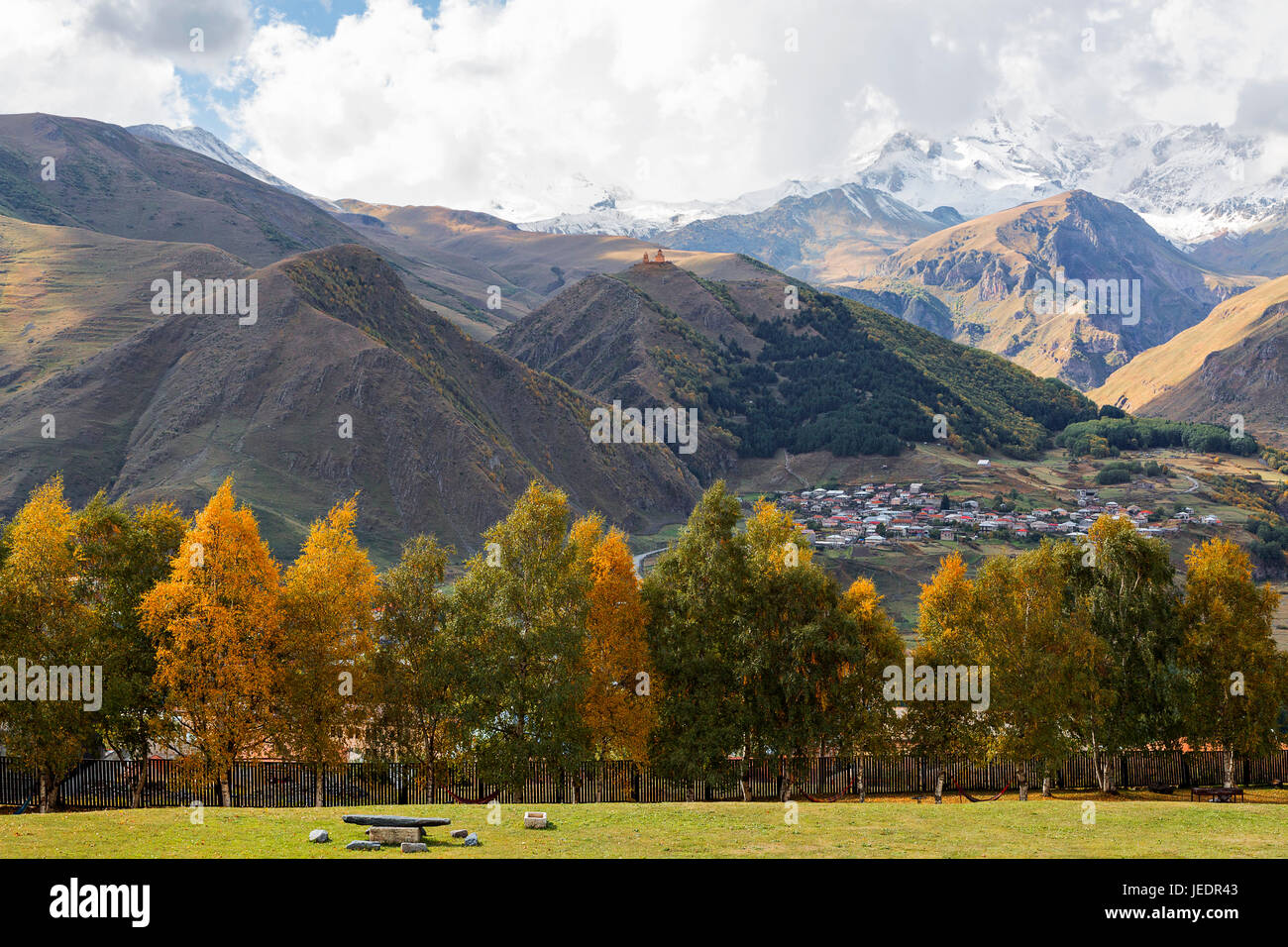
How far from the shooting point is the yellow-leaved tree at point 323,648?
42375mm

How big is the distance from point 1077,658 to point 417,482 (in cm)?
11376

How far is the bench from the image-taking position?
44812mm

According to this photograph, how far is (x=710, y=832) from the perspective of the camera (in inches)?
1192

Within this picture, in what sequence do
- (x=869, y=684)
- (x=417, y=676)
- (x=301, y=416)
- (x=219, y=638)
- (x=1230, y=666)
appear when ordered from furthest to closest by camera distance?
(x=301, y=416) → (x=1230, y=666) → (x=869, y=684) → (x=417, y=676) → (x=219, y=638)

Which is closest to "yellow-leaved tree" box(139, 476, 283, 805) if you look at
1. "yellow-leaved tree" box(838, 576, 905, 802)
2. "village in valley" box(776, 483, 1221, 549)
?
"yellow-leaved tree" box(838, 576, 905, 802)

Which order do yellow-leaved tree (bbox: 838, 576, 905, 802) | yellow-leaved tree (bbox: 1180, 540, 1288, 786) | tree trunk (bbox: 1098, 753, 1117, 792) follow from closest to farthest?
1. yellow-leaved tree (bbox: 838, 576, 905, 802)
2. tree trunk (bbox: 1098, 753, 1117, 792)
3. yellow-leaved tree (bbox: 1180, 540, 1288, 786)

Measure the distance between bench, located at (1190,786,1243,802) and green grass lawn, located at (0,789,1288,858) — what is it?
6715 mm

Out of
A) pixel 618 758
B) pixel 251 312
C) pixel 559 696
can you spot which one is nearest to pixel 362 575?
pixel 559 696

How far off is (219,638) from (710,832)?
21.4m

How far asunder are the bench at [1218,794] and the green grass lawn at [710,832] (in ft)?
22.0

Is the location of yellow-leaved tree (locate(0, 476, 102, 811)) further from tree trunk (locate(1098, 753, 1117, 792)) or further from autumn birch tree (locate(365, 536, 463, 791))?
tree trunk (locate(1098, 753, 1117, 792))

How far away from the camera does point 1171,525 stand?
186m

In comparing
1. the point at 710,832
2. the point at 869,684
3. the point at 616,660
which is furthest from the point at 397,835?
the point at 869,684

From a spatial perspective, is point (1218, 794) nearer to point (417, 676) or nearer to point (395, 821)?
point (417, 676)
